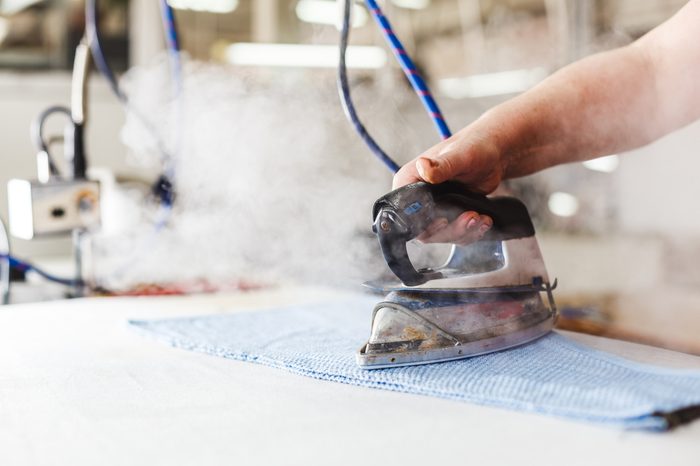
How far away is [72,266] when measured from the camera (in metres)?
1.61

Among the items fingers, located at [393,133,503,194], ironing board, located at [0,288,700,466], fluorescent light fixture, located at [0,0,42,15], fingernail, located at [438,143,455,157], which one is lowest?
ironing board, located at [0,288,700,466]

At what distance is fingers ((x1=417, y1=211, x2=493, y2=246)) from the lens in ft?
2.30

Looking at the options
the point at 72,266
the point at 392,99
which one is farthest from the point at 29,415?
the point at 392,99

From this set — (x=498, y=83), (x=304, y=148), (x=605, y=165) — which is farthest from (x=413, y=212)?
(x=498, y=83)

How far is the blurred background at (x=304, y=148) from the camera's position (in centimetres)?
139

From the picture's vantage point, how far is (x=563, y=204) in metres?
3.01

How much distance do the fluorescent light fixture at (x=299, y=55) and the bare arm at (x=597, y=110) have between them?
142cm

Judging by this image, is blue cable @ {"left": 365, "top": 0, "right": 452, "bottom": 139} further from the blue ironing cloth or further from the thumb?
the blue ironing cloth

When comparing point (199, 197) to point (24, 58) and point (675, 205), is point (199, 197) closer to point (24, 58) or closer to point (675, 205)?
point (24, 58)

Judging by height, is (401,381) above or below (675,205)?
above

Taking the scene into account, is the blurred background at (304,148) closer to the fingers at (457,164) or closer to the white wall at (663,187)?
the white wall at (663,187)

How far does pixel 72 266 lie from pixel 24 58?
1.24 meters

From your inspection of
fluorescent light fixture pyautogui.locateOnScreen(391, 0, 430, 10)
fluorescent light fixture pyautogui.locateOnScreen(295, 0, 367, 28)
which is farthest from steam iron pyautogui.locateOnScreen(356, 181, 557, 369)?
fluorescent light fixture pyautogui.locateOnScreen(391, 0, 430, 10)

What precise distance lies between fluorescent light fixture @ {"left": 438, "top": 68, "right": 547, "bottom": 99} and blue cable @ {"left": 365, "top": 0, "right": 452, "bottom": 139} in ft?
8.07
